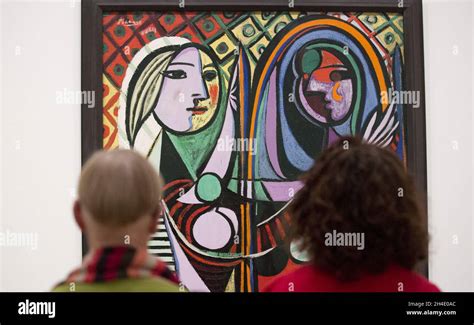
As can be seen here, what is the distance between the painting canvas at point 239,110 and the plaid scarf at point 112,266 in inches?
36.5

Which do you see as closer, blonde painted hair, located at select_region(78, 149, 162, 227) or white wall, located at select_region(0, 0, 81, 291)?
blonde painted hair, located at select_region(78, 149, 162, 227)

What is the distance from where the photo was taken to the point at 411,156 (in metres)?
1.85

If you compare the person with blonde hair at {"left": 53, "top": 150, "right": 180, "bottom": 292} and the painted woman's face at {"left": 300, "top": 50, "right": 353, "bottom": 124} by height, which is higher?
the painted woman's face at {"left": 300, "top": 50, "right": 353, "bottom": 124}

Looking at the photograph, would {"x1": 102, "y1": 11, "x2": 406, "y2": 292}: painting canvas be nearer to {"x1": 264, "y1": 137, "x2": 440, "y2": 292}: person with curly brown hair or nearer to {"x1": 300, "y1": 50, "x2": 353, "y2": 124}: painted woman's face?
{"x1": 300, "y1": 50, "x2": 353, "y2": 124}: painted woman's face

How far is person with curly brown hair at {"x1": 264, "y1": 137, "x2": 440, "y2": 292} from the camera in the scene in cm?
96

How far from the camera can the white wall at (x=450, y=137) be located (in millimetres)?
1870

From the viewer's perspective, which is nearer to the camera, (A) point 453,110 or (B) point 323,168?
(B) point 323,168

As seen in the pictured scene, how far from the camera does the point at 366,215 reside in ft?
3.17

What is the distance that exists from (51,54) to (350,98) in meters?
1.11

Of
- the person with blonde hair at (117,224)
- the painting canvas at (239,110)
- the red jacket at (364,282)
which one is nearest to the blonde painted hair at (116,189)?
the person with blonde hair at (117,224)

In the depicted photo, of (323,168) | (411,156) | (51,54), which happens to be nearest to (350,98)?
(411,156)

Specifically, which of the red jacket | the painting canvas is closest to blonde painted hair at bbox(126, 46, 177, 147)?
the painting canvas

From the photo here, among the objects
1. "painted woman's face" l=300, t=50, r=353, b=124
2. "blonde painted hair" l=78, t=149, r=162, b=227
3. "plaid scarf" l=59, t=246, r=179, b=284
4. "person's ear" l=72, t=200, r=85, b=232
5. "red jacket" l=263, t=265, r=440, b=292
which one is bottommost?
"red jacket" l=263, t=265, r=440, b=292

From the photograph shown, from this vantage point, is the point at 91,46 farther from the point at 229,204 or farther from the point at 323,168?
the point at 323,168
